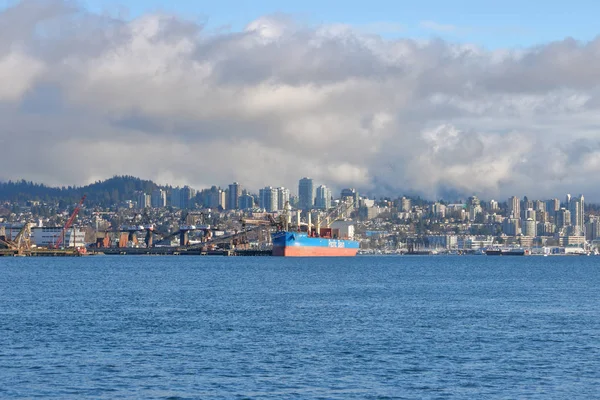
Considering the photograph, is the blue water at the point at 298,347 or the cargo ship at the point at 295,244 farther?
the cargo ship at the point at 295,244

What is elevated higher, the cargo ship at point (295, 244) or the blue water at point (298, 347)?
the cargo ship at point (295, 244)

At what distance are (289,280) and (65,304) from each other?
36.1m

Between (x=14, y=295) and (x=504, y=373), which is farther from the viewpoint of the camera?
(x=14, y=295)

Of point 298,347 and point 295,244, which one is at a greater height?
point 295,244

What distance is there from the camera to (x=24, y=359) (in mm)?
36844

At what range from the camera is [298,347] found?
4025 centimetres

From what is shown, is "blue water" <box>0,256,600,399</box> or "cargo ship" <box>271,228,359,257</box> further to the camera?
"cargo ship" <box>271,228,359,257</box>

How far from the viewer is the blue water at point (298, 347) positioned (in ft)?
104

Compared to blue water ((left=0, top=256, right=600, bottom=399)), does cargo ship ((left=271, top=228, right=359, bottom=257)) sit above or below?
above

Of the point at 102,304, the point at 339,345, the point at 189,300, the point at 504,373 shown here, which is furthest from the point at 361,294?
the point at 504,373

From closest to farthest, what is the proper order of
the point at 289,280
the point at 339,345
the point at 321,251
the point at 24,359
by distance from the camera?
the point at 24,359 → the point at 339,345 → the point at 289,280 → the point at 321,251

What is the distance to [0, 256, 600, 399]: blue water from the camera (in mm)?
31656

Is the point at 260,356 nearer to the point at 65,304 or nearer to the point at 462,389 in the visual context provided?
the point at 462,389

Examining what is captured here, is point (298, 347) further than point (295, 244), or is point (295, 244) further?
point (295, 244)
